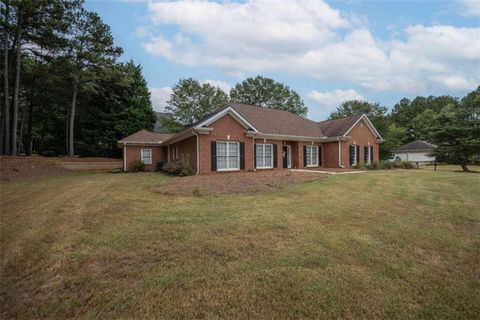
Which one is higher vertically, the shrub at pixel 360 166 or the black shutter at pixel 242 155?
the black shutter at pixel 242 155

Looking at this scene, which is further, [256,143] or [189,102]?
[189,102]

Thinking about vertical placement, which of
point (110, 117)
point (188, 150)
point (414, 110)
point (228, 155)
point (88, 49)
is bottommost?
point (228, 155)

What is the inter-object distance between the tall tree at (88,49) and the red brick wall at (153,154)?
10904 mm

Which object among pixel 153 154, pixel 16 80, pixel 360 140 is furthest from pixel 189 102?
pixel 360 140

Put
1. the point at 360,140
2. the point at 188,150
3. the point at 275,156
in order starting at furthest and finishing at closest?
the point at 360,140 → the point at 275,156 → the point at 188,150

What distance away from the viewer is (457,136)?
22.0m

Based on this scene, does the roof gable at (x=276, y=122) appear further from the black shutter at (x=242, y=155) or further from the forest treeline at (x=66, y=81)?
the forest treeline at (x=66, y=81)

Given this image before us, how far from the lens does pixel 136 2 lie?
13.6 meters

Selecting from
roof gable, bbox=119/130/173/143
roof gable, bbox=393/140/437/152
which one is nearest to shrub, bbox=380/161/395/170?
roof gable, bbox=119/130/173/143

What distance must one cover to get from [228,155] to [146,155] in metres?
10.4

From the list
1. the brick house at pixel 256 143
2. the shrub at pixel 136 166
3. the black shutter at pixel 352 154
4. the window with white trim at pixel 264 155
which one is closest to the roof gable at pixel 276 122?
the brick house at pixel 256 143

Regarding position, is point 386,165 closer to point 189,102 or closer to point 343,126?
point 343,126

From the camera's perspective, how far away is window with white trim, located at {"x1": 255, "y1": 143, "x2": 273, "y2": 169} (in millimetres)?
18844

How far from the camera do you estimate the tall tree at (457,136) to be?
20.9 metres
